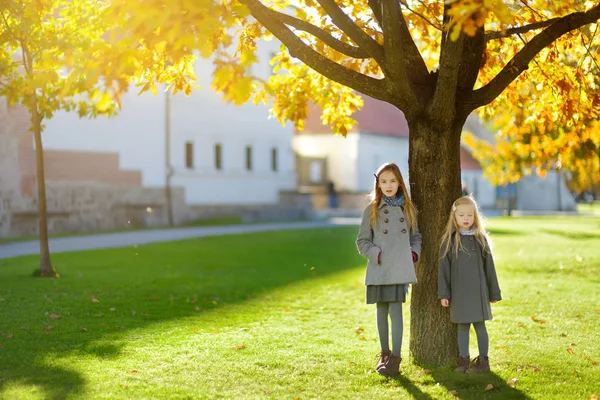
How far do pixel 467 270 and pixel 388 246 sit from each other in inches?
24.6

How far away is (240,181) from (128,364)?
28541 mm

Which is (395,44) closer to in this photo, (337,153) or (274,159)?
(274,159)

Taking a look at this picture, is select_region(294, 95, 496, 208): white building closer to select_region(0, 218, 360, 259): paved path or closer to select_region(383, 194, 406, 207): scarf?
select_region(0, 218, 360, 259): paved path

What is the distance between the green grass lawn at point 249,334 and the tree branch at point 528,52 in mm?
2194

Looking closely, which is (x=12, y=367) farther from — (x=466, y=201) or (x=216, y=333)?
(x=466, y=201)

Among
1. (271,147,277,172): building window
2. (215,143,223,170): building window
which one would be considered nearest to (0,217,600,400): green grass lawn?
(215,143,223,170): building window

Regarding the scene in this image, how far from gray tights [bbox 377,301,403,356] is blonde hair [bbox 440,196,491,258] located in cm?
56

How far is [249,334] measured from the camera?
8.69 m

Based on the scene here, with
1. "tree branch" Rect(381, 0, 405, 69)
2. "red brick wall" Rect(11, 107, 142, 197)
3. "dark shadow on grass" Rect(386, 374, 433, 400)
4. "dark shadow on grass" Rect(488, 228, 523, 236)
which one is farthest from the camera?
"dark shadow on grass" Rect(488, 228, 523, 236)

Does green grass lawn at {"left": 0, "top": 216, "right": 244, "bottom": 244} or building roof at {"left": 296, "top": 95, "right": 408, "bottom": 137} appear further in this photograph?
building roof at {"left": 296, "top": 95, "right": 408, "bottom": 137}

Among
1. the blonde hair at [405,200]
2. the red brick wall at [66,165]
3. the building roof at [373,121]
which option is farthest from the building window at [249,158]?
the blonde hair at [405,200]

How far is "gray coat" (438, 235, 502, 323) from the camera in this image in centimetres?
662

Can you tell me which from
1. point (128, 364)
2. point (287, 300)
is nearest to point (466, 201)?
point (128, 364)

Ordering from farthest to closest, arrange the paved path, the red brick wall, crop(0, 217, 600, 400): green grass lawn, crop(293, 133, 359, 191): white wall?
crop(293, 133, 359, 191): white wall
the red brick wall
the paved path
crop(0, 217, 600, 400): green grass lawn
